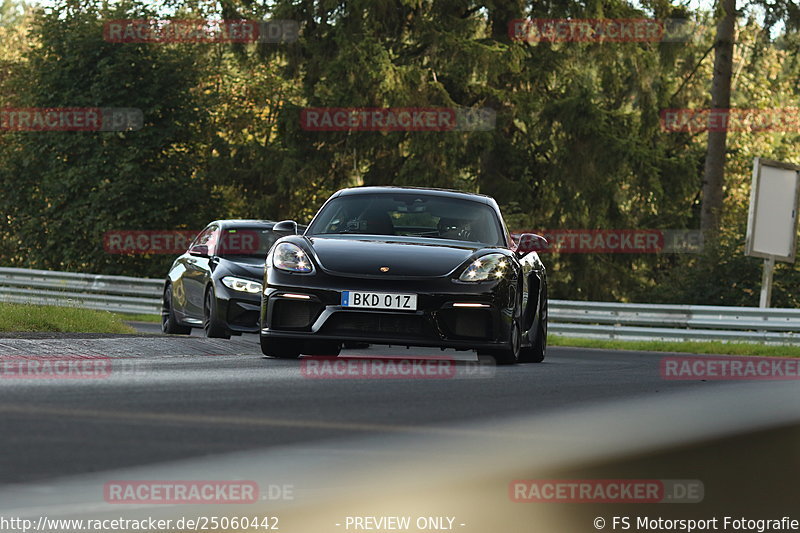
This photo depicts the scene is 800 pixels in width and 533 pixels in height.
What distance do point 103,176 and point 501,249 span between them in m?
28.6

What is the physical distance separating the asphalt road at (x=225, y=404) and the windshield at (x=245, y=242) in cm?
472

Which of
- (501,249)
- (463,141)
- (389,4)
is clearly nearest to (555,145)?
(463,141)

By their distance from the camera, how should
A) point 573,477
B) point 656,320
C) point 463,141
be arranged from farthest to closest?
point 463,141, point 656,320, point 573,477

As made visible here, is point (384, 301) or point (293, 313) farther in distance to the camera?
point (293, 313)

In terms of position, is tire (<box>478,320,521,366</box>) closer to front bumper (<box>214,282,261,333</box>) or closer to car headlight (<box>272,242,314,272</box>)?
car headlight (<box>272,242,314,272</box>)

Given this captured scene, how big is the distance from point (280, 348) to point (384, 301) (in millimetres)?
1230

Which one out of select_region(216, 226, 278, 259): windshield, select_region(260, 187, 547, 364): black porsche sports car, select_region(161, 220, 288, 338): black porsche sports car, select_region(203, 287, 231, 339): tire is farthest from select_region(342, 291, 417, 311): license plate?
select_region(216, 226, 278, 259): windshield

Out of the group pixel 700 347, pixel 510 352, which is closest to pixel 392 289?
pixel 510 352

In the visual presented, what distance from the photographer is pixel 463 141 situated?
34.4m

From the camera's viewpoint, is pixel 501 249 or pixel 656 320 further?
pixel 656 320

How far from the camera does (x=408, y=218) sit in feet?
41.4

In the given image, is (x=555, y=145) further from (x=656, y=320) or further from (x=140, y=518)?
(x=140, y=518)

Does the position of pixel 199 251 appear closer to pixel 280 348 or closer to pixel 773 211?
pixel 280 348

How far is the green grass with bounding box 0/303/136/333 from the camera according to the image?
1575cm
